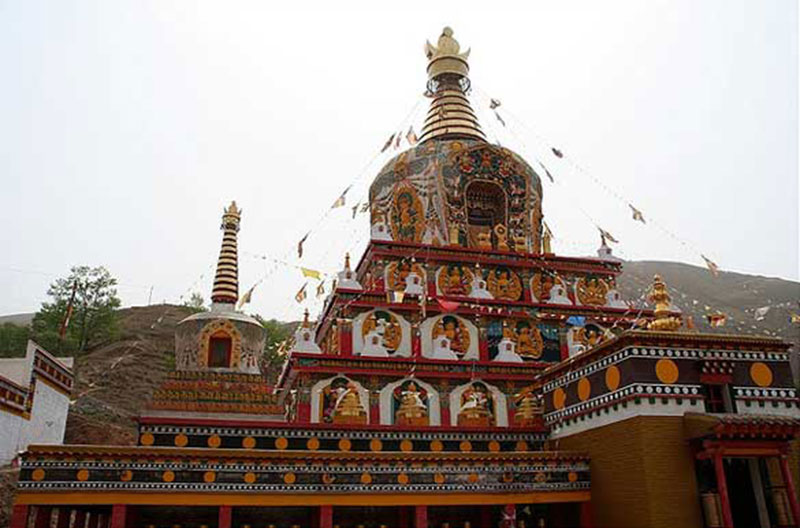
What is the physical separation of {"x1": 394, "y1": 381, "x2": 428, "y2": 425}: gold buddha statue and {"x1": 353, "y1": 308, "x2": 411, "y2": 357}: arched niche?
2.17 meters

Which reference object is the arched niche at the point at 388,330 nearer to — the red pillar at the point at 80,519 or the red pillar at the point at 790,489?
the red pillar at the point at 80,519

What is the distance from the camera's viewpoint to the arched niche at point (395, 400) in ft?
53.4

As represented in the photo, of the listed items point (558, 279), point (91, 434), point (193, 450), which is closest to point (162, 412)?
point (193, 450)

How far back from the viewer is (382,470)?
39.3ft

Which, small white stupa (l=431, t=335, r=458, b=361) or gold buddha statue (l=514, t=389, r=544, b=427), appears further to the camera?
small white stupa (l=431, t=335, r=458, b=361)

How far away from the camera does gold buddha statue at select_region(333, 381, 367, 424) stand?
14742mm

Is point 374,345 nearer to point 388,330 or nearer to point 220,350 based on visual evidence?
point 388,330

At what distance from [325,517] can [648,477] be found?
570cm

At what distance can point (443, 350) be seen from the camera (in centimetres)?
1744

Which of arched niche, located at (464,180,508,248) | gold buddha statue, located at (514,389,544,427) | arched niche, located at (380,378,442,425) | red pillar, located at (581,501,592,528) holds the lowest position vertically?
red pillar, located at (581,501,592,528)

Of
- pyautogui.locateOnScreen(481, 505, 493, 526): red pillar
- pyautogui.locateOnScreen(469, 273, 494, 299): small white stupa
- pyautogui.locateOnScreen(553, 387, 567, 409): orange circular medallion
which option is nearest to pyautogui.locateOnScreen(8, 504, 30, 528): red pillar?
pyautogui.locateOnScreen(481, 505, 493, 526): red pillar

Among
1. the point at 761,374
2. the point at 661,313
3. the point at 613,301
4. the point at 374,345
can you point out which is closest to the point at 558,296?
the point at 613,301

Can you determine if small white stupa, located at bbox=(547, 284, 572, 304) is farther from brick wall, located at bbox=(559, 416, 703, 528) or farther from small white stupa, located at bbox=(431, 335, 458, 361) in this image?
brick wall, located at bbox=(559, 416, 703, 528)

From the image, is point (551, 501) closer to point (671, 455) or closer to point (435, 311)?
point (671, 455)
